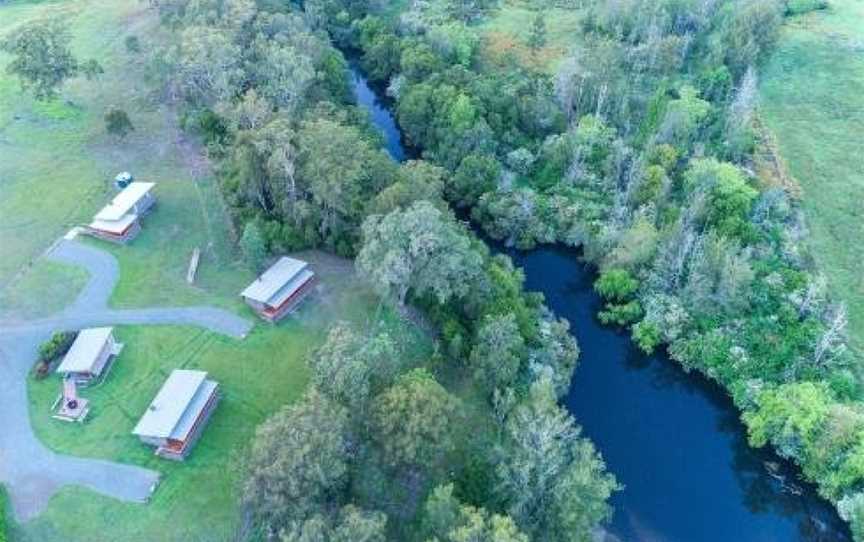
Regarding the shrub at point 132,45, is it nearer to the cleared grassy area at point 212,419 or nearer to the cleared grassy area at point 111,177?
the cleared grassy area at point 111,177

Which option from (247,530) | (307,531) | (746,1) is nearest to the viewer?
(307,531)

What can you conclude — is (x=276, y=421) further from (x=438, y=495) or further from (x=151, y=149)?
(x=151, y=149)

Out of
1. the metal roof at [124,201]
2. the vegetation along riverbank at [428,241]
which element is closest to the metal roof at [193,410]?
the vegetation along riverbank at [428,241]

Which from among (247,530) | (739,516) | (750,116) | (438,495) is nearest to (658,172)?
(750,116)

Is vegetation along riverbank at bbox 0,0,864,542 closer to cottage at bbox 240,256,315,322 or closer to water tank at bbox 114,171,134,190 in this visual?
cottage at bbox 240,256,315,322

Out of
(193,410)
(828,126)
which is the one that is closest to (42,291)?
(193,410)

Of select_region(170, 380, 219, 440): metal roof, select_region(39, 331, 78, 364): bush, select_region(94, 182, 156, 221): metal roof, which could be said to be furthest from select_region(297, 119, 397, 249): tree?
select_region(39, 331, 78, 364): bush

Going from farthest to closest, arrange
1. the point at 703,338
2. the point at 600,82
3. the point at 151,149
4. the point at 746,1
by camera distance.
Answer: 1. the point at 746,1
2. the point at 600,82
3. the point at 151,149
4. the point at 703,338
